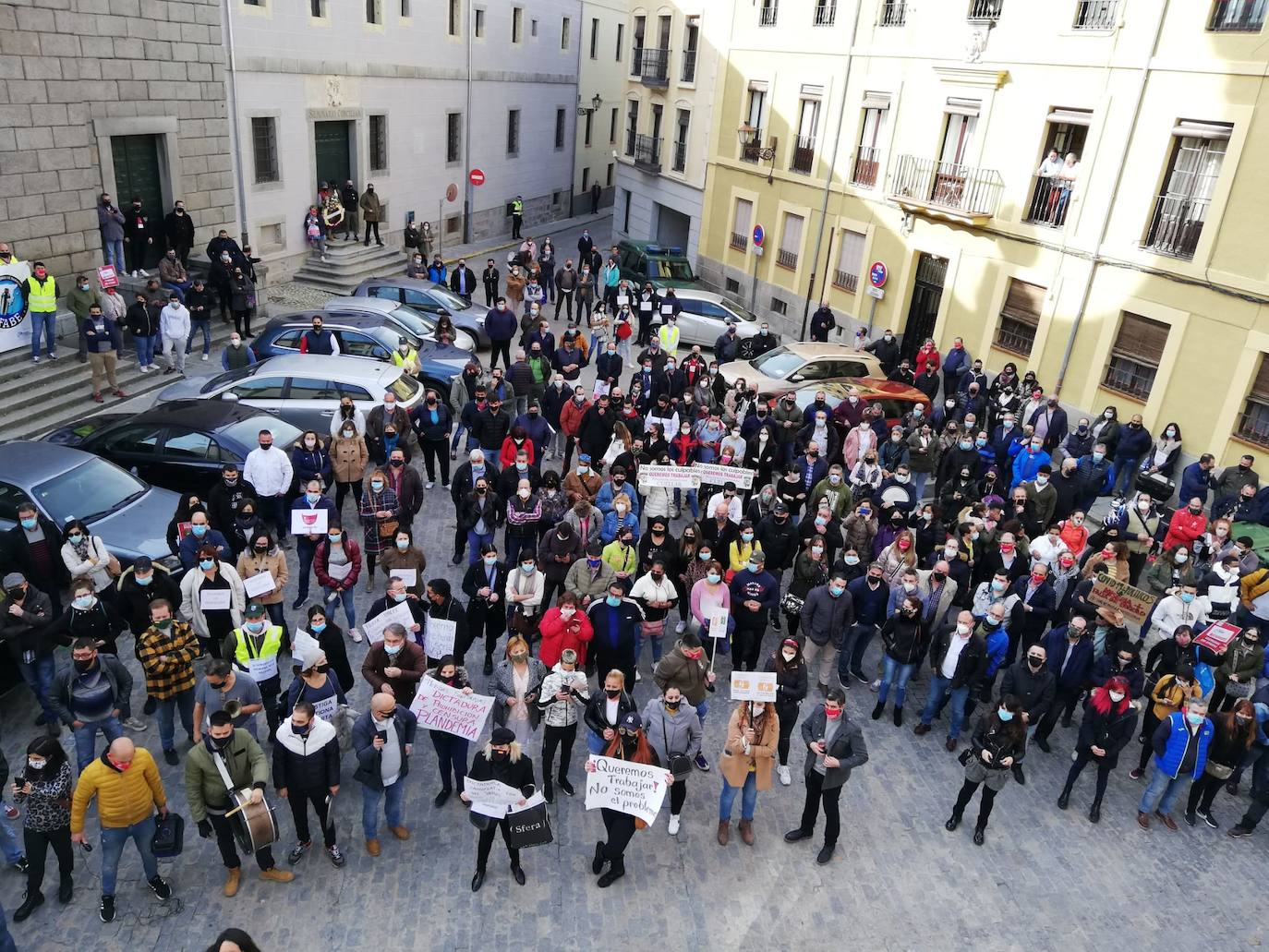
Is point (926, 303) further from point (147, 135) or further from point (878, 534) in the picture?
point (147, 135)

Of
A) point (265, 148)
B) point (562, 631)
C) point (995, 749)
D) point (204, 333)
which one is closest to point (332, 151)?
point (265, 148)

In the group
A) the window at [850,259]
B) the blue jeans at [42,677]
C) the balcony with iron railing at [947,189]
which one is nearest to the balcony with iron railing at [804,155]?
the window at [850,259]

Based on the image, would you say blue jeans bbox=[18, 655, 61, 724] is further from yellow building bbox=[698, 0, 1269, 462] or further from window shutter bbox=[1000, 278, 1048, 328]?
window shutter bbox=[1000, 278, 1048, 328]

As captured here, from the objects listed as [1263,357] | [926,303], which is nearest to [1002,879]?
[1263,357]

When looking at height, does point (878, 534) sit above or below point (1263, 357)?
below

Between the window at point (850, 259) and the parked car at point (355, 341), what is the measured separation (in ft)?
39.9

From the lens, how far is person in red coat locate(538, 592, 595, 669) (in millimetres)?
9172

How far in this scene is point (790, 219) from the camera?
27.8 metres

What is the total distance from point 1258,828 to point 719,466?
23.7 feet

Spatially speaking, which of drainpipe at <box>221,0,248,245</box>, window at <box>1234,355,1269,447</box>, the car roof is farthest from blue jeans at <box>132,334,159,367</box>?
window at <box>1234,355,1269,447</box>

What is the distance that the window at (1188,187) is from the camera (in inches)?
658

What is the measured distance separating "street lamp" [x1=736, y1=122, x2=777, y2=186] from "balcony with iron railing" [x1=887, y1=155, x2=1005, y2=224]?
505cm

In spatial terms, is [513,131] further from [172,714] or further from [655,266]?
[172,714]

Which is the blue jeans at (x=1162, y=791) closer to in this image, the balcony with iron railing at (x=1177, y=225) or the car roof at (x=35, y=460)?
the balcony with iron railing at (x=1177, y=225)
